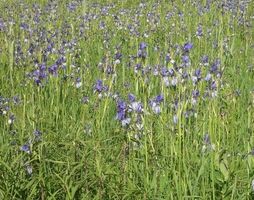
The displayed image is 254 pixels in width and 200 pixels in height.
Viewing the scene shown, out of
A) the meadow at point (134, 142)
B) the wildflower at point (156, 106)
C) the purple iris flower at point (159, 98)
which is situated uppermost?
the purple iris flower at point (159, 98)

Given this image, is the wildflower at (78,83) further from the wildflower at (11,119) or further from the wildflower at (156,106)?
the wildflower at (156,106)

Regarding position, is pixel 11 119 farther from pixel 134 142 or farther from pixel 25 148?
pixel 134 142

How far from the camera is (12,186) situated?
232 cm

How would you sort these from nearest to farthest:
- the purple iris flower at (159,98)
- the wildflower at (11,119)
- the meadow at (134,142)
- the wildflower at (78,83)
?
the meadow at (134,142) < the purple iris flower at (159,98) < the wildflower at (11,119) < the wildflower at (78,83)

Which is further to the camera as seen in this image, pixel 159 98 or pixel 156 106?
pixel 156 106

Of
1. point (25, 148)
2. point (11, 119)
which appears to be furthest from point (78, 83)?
point (25, 148)

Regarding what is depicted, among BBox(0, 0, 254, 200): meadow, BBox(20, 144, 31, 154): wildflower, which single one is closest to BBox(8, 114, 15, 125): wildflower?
BBox(0, 0, 254, 200): meadow

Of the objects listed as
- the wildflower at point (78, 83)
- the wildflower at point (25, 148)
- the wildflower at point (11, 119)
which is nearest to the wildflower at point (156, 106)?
the wildflower at point (25, 148)

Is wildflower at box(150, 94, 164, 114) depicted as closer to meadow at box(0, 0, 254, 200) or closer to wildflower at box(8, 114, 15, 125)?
meadow at box(0, 0, 254, 200)

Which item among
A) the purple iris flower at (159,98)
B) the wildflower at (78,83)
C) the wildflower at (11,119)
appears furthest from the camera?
the wildflower at (78,83)

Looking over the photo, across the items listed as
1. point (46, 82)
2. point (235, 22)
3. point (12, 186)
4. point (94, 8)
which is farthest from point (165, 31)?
point (12, 186)

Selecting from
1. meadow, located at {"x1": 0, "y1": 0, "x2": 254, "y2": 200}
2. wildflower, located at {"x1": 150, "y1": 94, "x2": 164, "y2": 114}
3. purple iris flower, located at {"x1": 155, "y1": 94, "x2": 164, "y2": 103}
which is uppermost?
purple iris flower, located at {"x1": 155, "y1": 94, "x2": 164, "y2": 103}

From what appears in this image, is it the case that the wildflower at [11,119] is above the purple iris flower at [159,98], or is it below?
below

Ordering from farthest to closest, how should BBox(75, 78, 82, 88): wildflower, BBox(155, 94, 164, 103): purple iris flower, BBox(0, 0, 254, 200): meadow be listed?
BBox(75, 78, 82, 88): wildflower
BBox(155, 94, 164, 103): purple iris flower
BBox(0, 0, 254, 200): meadow
